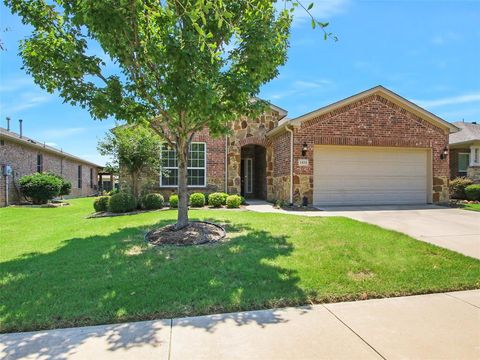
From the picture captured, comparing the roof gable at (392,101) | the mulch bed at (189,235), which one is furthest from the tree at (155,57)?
the roof gable at (392,101)

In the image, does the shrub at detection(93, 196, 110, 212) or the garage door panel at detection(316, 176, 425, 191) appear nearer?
the shrub at detection(93, 196, 110, 212)

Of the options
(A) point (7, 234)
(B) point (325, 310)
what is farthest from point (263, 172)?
(B) point (325, 310)

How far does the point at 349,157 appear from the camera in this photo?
13945mm

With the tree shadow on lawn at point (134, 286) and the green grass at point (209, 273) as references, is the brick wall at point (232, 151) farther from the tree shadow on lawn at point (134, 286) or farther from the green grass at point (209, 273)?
the tree shadow on lawn at point (134, 286)

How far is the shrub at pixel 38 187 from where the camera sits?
1727 cm

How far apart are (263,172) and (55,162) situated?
15938 millimetres

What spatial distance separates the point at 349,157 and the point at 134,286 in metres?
11.6

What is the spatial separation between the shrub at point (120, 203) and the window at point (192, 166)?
293 cm

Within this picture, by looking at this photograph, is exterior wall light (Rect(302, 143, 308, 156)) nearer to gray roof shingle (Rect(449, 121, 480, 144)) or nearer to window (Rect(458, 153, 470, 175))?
gray roof shingle (Rect(449, 121, 480, 144))

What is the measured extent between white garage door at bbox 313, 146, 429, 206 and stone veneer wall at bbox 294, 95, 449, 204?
0.43 meters

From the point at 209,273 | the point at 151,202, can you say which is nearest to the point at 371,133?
the point at 151,202

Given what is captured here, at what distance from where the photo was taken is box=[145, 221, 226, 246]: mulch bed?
689cm

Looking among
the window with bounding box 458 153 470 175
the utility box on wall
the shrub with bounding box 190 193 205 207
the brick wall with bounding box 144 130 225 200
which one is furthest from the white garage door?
the utility box on wall

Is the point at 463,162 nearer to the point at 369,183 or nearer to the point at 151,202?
the point at 369,183
